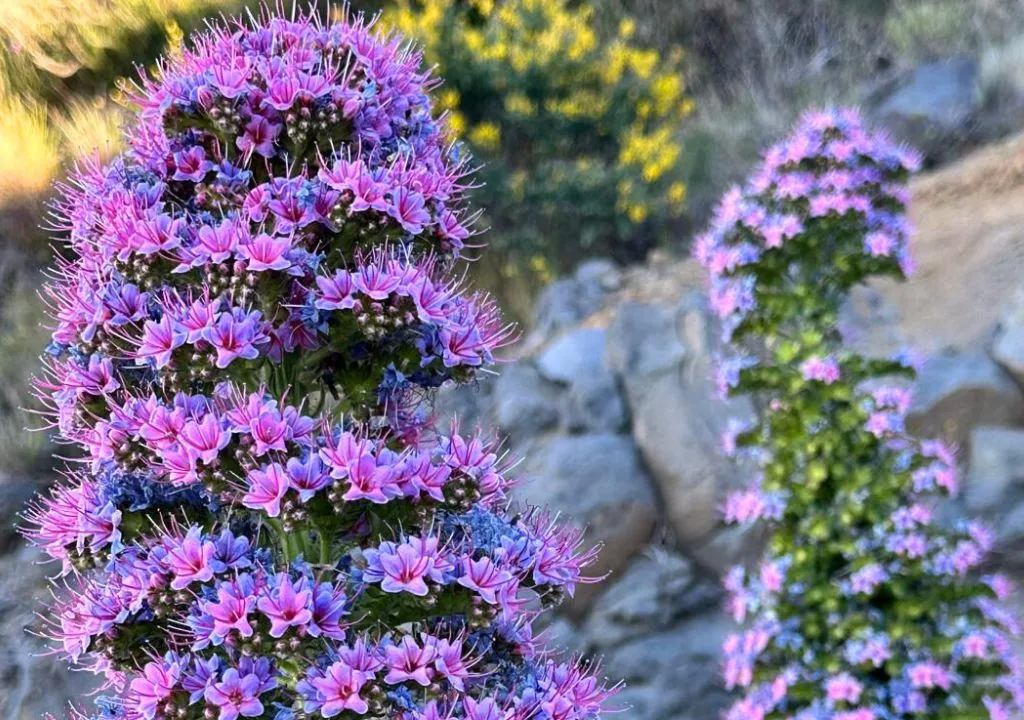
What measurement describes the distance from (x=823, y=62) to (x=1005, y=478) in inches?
322

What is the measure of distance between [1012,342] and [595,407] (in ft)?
8.29

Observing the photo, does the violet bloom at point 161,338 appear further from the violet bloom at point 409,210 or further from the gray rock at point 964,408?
the gray rock at point 964,408

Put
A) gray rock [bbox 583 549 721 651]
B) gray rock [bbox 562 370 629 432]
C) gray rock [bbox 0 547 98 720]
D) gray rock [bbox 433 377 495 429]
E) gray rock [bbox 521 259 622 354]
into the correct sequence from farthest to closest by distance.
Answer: gray rock [bbox 521 259 622 354], gray rock [bbox 433 377 495 429], gray rock [bbox 562 370 629 432], gray rock [bbox 583 549 721 651], gray rock [bbox 0 547 98 720]

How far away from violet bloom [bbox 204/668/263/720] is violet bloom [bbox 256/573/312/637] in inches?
4.4

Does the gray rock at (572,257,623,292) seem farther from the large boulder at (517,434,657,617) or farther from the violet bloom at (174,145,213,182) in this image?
the violet bloom at (174,145,213,182)

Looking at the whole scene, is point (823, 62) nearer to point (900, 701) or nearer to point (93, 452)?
point (900, 701)

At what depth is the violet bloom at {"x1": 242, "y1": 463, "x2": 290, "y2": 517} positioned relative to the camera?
1.90 m

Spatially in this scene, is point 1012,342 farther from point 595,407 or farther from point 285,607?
point 285,607

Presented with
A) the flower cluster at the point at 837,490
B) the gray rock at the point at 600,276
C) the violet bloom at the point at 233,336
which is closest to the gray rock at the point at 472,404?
the gray rock at the point at 600,276

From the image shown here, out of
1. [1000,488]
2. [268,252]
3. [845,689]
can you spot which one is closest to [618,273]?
[1000,488]

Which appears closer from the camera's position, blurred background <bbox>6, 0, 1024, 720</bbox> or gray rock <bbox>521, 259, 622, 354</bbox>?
blurred background <bbox>6, 0, 1024, 720</bbox>

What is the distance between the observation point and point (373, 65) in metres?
2.37

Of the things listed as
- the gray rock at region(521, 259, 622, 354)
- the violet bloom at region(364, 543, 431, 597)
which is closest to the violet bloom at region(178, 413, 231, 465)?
the violet bloom at region(364, 543, 431, 597)

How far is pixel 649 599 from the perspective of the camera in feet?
19.5
